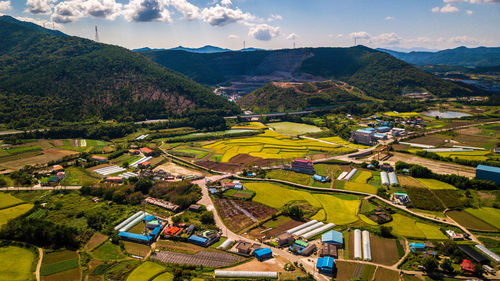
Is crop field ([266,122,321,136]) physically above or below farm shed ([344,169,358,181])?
above

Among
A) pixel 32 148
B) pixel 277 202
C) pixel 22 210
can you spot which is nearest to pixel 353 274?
pixel 277 202

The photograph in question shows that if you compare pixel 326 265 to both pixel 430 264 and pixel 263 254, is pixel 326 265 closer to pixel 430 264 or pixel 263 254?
pixel 263 254

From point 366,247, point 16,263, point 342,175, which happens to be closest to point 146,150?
point 16,263

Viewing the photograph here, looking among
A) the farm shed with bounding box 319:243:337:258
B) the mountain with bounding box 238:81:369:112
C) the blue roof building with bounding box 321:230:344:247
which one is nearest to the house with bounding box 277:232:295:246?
the blue roof building with bounding box 321:230:344:247

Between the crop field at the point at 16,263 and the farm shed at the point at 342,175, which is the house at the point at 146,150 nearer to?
the crop field at the point at 16,263

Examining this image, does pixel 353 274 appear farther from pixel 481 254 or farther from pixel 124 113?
pixel 124 113

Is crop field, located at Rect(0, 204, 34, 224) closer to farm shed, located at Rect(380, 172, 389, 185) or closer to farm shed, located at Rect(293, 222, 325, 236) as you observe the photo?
farm shed, located at Rect(293, 222, 325, 236)

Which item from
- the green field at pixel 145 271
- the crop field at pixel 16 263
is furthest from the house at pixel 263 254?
the crop field at pixel 16 263
